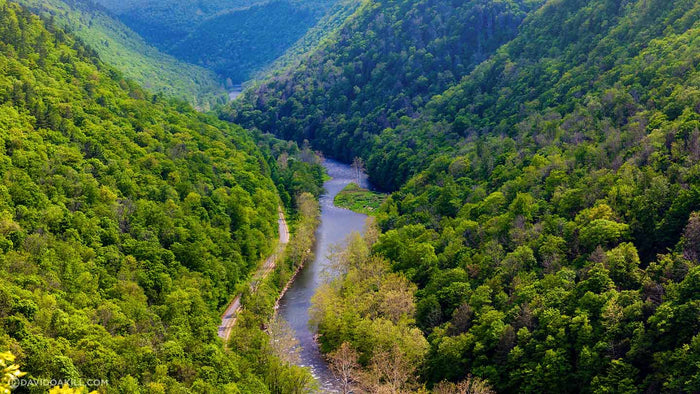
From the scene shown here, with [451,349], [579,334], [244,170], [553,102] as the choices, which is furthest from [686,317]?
[244,170]

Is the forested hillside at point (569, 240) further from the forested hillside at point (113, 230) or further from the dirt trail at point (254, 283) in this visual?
the forested hillside at point (113, 230)

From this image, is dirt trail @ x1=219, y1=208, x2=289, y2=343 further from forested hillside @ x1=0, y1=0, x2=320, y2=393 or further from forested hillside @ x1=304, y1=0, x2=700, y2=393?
forested hillside @ x1=304, y1=0, x2=700, y2=393

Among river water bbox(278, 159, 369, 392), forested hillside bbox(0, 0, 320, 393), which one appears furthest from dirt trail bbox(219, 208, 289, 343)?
river water bbox(278, 159, 369, 392)

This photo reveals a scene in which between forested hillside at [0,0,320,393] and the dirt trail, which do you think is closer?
forested hillside at [0,0,320,393]

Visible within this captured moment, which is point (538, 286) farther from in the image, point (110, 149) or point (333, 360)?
point (110, 149)

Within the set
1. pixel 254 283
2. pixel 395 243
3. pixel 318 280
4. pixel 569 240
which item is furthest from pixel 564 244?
pixel 254 283

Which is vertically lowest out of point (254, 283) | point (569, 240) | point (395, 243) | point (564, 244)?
point (254, 283)

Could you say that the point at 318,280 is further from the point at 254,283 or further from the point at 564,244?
the point at 564,244
